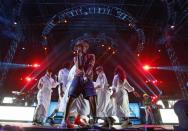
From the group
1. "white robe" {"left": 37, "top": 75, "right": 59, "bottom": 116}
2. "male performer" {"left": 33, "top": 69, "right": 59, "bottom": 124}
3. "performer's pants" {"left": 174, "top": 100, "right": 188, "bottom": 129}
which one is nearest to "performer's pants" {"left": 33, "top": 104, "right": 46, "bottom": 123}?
"male performer" {"left": 33, "top": 69, "right": 59, "bottom": 124}

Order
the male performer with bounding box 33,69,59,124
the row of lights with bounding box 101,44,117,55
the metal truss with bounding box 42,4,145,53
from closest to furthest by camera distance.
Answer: the male performer with bounding box 33,69,59,124, the metal truss with bounding box 42,4,145,53, the row of lights with bounding box 101,44,117,55

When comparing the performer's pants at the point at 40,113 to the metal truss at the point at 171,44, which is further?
the metal truss at the point at 171,44

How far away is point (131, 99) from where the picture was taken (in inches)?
500

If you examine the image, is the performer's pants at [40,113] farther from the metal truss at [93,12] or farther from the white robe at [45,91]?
the metal truss at [93,12]

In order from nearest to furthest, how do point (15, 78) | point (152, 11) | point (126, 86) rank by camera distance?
point (126, 86), point (152, 11), point (15, 78)

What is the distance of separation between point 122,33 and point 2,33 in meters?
6.32

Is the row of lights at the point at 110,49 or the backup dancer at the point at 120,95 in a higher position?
the row of lights at the point at 110,49

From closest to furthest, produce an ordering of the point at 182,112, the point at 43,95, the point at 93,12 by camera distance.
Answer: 1. the point at 182,112
2. the point at 43,95
3. the point at 93,12

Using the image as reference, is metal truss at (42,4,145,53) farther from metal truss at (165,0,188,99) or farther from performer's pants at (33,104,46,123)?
performer's pants at (33,104,46,123)

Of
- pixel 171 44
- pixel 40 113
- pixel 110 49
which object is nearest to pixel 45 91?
pixel 40 113

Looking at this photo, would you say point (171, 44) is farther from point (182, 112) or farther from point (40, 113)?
point (182, 112)

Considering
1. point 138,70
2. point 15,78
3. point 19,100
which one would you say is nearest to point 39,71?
point 15,78

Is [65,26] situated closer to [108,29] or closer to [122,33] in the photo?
[108,29]

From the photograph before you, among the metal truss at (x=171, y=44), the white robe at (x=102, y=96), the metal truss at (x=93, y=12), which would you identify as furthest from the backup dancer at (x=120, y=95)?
the metal truss at (x=171, y=44)
